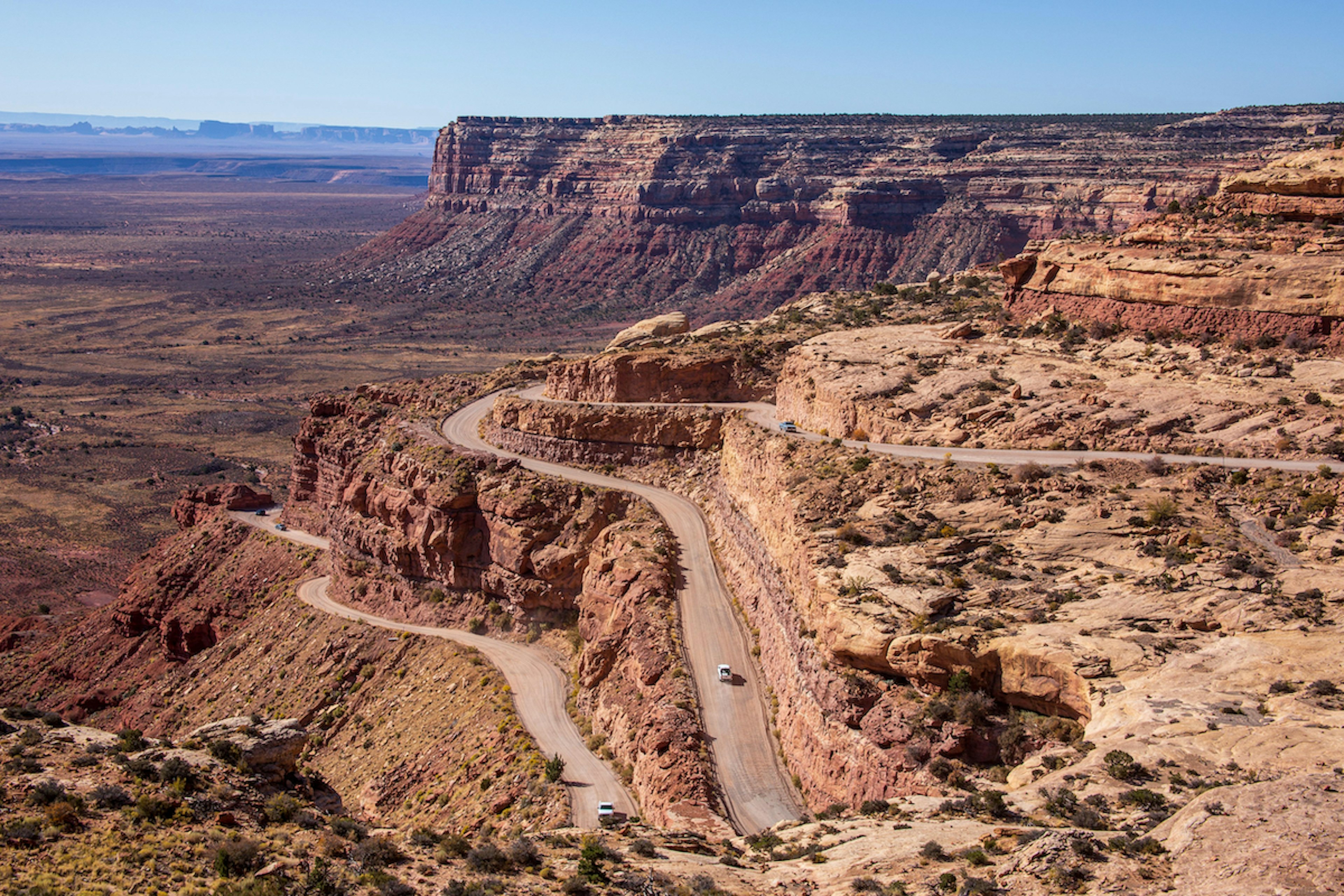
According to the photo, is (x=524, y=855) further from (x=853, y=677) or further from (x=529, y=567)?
(x=529, y=567)

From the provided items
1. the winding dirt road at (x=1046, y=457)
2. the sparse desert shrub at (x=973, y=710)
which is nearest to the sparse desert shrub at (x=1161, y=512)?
the winding dirt road at (x=1046, y=457)

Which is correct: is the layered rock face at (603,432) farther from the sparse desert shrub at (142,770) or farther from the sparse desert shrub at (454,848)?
the sparse desert shrub at (142,770)

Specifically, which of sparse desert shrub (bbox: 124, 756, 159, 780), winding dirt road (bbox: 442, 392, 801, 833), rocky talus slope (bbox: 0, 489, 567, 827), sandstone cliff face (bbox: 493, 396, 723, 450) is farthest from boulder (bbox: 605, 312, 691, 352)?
sparse desert shrub (bbox: 124, 756, 159, 780)

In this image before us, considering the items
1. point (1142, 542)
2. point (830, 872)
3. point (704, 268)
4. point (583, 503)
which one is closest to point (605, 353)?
point (583, 503)

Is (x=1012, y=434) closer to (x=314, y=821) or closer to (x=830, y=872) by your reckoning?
(x=830, y=872)

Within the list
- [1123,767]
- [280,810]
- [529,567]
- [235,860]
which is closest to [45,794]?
[280,810]

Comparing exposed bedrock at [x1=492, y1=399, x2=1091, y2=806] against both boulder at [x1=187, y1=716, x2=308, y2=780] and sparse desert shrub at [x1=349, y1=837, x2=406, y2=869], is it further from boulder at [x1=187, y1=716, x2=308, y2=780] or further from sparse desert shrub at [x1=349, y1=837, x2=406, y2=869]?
boulder at [x1=187, y1=716, x2=308, y2=780]
